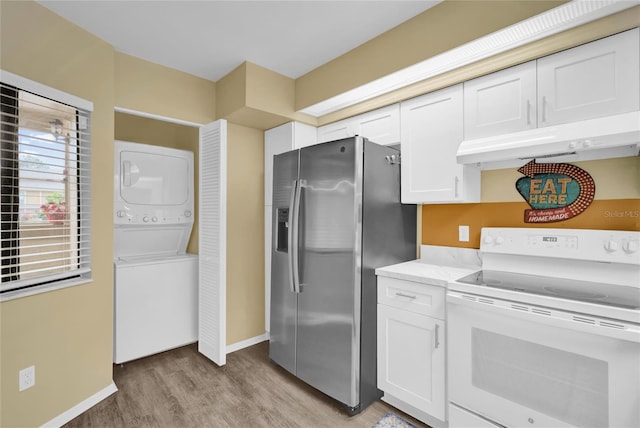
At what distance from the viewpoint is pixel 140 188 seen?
299 cm

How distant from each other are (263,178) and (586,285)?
2.73m

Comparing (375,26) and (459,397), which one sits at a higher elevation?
(375,26)

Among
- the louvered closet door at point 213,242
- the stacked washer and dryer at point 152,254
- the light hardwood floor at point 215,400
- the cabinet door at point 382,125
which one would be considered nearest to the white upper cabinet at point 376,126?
the cabinet door at point 382,125

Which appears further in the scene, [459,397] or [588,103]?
[459,397]

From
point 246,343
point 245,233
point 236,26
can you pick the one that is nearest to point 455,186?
point 236,26

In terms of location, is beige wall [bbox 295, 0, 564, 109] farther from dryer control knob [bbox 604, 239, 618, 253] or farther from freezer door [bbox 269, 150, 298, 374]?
dryer control knob [bbox 604, 239, 618, 253]

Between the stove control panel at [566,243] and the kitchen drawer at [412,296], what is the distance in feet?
1.71

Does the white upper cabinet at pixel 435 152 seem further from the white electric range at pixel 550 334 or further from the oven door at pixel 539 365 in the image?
the oven door at pixel 539 365

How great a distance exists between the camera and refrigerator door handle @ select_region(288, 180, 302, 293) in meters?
2.37

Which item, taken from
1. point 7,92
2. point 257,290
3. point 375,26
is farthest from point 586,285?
point 7,92

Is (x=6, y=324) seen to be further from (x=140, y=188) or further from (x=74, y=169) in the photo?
(x=140, y=188)

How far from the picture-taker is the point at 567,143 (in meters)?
1.55

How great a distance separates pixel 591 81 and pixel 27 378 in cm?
352

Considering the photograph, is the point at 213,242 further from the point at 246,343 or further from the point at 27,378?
the point at 27,378
